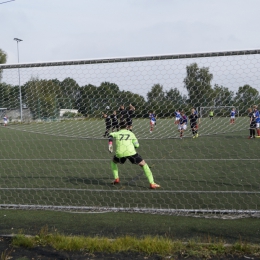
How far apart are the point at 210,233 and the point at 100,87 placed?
8.48ft

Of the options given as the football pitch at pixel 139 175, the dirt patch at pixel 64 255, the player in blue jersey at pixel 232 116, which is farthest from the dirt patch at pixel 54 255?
the player in blue jersey at pixel 232 116

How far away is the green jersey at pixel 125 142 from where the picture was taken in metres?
7.74

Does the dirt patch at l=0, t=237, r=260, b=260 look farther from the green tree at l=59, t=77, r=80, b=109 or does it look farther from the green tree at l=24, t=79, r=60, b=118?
the green tree at l=24, t=79, r=60, b=118

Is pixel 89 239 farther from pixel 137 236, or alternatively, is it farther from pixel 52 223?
pixel 52 223

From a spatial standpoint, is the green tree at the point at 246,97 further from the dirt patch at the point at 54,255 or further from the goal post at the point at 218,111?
the dirt patch at the point at 54,255

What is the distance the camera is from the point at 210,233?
5.01 meters

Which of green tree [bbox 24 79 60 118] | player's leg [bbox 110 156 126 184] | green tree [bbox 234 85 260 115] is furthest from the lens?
player's leg [bbox 110 156 126 184]

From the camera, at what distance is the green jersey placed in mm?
7742

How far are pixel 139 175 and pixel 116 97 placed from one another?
→ 14.0ft

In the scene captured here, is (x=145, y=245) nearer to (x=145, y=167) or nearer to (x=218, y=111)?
(x=218, y=111)

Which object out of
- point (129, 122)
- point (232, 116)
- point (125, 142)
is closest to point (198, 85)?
point (232, 116)

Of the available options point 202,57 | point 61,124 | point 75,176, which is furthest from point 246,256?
point 75,176

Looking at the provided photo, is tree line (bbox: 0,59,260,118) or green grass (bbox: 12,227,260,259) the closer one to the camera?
green grass (bbox: 12,227,260,259)

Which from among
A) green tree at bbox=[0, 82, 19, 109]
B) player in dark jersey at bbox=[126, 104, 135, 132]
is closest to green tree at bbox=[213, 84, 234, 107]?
player in dark jersey at bbox=[126, 104, 135, 132]
